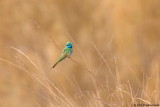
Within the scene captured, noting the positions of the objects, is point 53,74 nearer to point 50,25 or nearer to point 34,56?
point 34,56

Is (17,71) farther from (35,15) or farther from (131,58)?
(131,58)

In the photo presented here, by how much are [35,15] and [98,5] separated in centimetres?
103

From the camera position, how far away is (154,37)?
6.57 meters

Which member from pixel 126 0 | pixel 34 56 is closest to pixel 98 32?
pixel 126 0

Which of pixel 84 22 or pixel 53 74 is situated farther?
pixel 84 22

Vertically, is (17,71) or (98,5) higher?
(98,5)

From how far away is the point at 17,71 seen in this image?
661 centimetres

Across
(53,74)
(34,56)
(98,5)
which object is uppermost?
(98,5)

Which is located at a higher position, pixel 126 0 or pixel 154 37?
pixel 126 0

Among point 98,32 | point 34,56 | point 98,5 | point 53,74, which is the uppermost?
point 98,5

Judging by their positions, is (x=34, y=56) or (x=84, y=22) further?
(x=84, y=22)

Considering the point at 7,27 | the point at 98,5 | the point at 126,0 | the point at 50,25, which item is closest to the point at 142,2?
the point at 126,0

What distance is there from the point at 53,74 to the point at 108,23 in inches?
55.7

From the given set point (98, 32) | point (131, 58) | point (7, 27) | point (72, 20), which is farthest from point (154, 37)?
point (7, 27)
